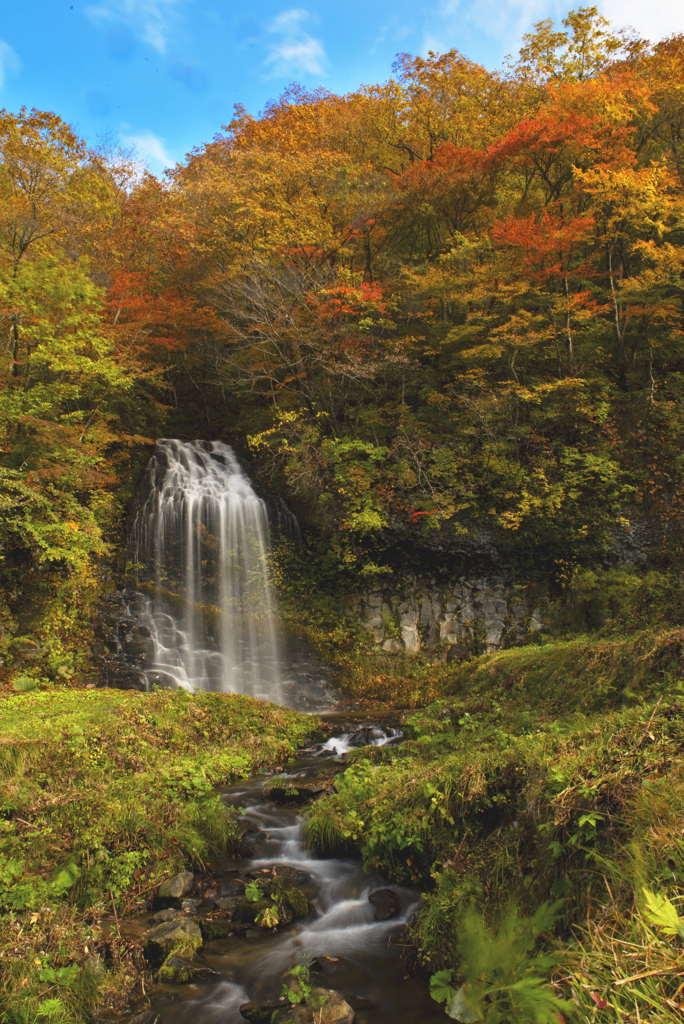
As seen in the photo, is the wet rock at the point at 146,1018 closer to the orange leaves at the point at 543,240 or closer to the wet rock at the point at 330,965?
the wet rock at the point at 330,965

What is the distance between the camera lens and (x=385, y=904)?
13.4 ft

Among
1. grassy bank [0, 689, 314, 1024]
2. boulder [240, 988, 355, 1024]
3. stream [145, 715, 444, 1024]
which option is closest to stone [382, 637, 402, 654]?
grassy bank [0, 689, 314, 1024]

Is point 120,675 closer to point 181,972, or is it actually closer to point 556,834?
point 181,972

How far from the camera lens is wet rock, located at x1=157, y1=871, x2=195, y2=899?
4184 millimetres

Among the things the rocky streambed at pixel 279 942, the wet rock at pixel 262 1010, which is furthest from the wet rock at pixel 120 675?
the wet rock at pixel 262 1010

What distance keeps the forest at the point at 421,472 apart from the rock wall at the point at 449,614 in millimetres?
381

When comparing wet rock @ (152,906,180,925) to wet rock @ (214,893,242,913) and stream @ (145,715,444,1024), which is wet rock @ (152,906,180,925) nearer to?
stream @ (145,715,444,1024)

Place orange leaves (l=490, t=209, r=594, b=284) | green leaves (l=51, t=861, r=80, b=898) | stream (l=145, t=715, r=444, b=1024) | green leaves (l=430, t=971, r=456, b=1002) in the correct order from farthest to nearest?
orange leaves (l=490, t=209, r=594, b=284) → green leaves (l=51, t=861, r=80, b=898) → stream (l=145, t=715, r=444, b=1024) → green leaves (l=430, t=971, r=456, b=1002)

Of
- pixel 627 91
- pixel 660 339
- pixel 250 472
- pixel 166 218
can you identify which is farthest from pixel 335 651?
pixel 627 91

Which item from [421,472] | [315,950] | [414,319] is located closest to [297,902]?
[315,950]

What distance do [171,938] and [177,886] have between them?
0.62 meters

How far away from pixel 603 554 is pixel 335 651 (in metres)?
6.58

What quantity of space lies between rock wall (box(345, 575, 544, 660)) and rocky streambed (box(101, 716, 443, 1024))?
7474mm


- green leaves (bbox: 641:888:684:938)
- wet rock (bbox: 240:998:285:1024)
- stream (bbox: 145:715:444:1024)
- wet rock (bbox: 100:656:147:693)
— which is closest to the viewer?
green leaves (bbox: 641:888:684:938)
